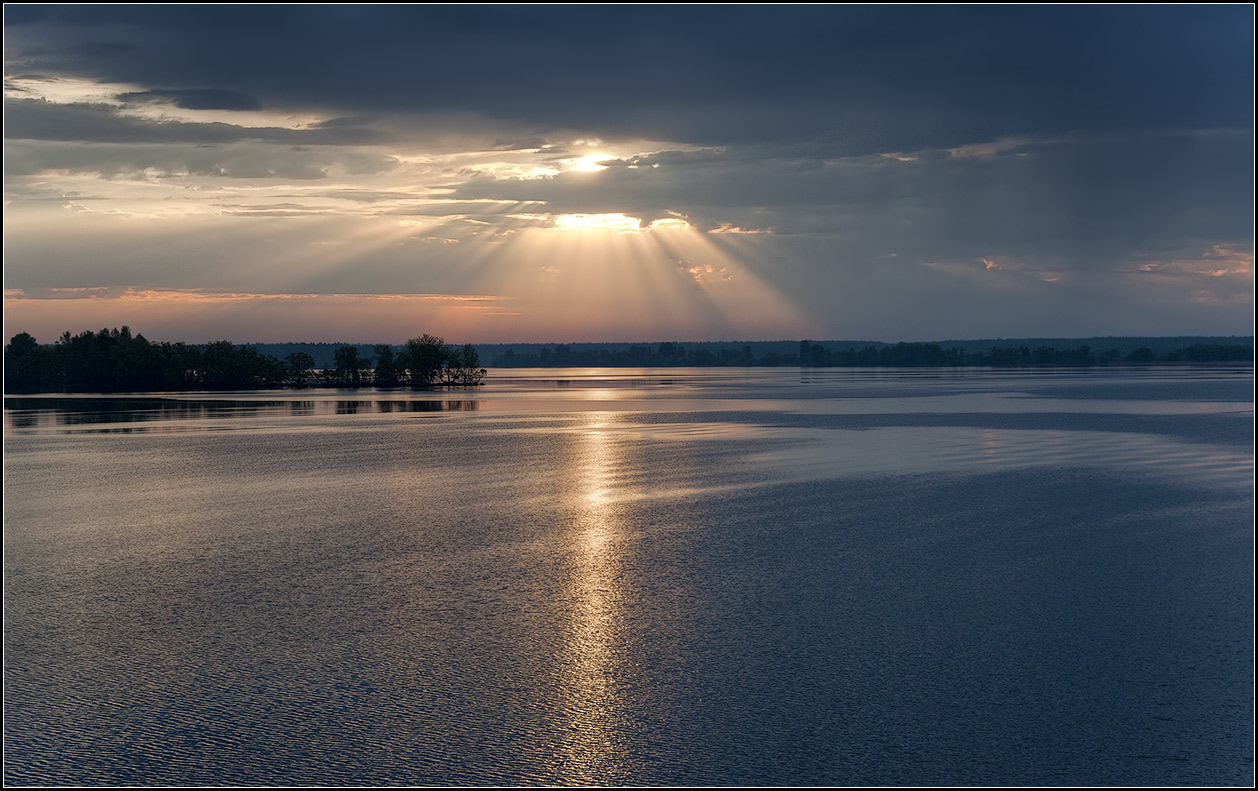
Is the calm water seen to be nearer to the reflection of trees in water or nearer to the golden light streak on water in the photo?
the golden light streak on water

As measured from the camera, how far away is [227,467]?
3041 cm

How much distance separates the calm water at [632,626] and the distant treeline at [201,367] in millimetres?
99168

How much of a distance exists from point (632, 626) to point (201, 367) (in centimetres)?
12006

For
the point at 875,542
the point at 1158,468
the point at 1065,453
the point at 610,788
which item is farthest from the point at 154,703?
the point at 1065,453

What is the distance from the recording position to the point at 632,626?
12.7 m

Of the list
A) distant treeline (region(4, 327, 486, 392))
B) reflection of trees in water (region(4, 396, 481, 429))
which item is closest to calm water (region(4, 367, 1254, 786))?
reflection of trees in water (region(4, 396, 481, 429))

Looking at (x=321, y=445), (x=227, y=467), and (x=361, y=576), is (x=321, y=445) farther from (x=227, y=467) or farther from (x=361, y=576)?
(x=361, y=576)

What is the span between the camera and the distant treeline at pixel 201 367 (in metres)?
120

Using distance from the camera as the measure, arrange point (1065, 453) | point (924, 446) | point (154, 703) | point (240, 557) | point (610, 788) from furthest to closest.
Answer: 1. point (924, 446)
2. point (1065, 453)
3. point (240, 557)
4. point (154, 703)
5. point (610, 788)

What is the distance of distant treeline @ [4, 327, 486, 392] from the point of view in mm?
120438

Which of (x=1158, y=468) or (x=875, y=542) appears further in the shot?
(x=1158, y=468)

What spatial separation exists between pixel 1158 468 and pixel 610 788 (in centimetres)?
2595

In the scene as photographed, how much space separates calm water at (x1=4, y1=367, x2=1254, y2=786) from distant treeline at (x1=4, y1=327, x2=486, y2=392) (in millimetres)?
99168

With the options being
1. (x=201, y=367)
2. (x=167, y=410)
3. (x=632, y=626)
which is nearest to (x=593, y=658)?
(x=632, y=626)
